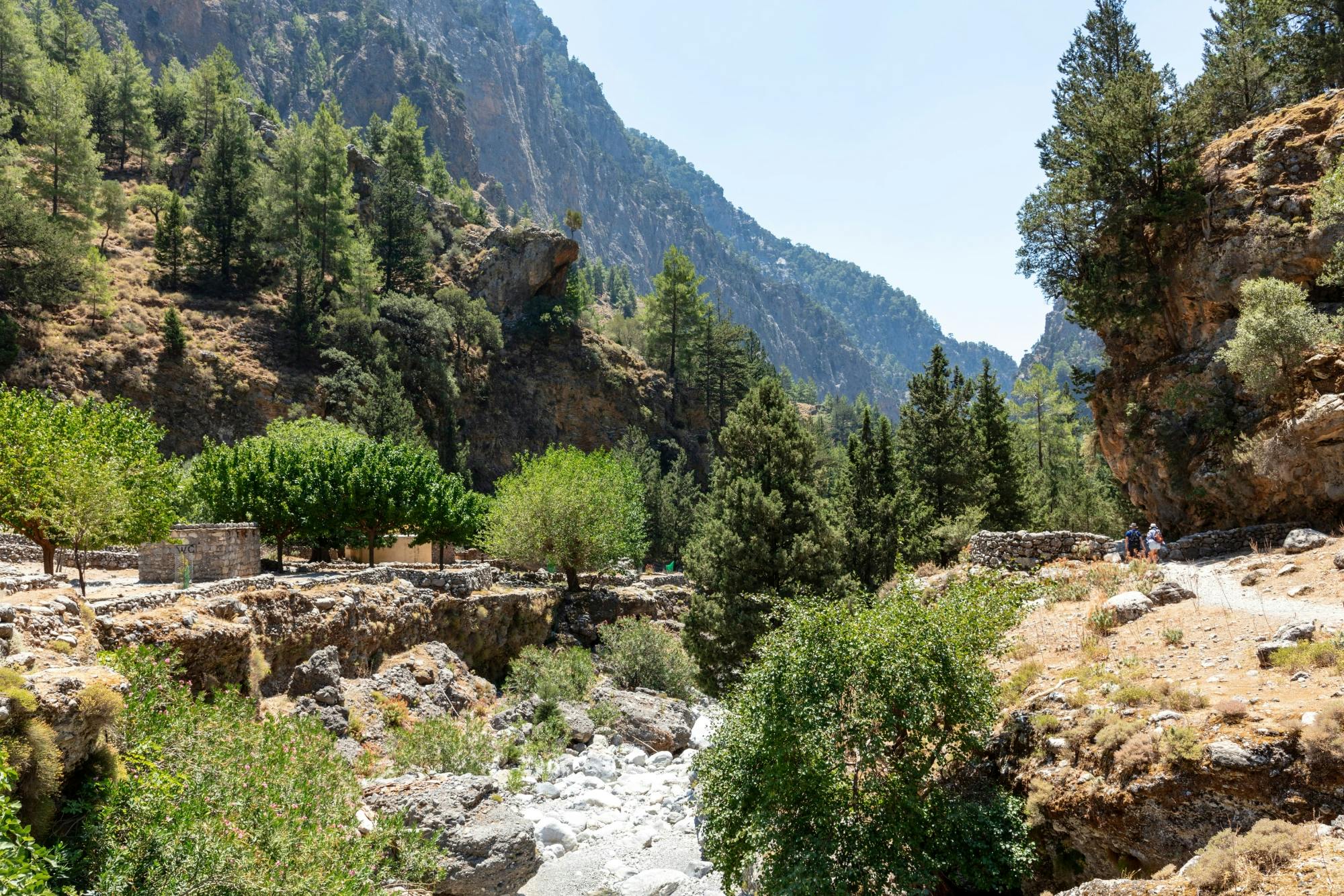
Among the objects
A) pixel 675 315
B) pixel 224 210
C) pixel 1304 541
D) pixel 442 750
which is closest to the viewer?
pixel 442 750

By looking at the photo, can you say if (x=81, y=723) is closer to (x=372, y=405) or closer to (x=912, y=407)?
(x=912, y=407)

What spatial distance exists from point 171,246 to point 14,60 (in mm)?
21554

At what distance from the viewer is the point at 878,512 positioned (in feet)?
95.6

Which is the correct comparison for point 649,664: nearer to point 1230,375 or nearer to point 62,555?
point 62,555

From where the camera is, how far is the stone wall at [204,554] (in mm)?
18172

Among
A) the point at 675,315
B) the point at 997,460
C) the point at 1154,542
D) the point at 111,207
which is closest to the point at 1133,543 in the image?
the point at 1154,542

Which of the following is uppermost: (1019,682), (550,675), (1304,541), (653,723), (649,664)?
(1304,541)

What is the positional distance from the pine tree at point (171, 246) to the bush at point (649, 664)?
44.9 meters

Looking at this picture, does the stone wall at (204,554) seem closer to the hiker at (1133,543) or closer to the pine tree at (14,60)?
the hiker at (1133,543)

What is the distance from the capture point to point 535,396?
213 feet

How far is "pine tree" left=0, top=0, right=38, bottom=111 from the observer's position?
55.5 metres

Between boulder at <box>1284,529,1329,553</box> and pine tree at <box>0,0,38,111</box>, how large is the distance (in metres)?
77.3

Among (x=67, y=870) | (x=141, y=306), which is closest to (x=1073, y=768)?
(x=67, y=870)

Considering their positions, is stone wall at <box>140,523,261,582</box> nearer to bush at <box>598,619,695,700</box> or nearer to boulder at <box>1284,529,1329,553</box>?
bush at <box>598,619,695,700</box>
